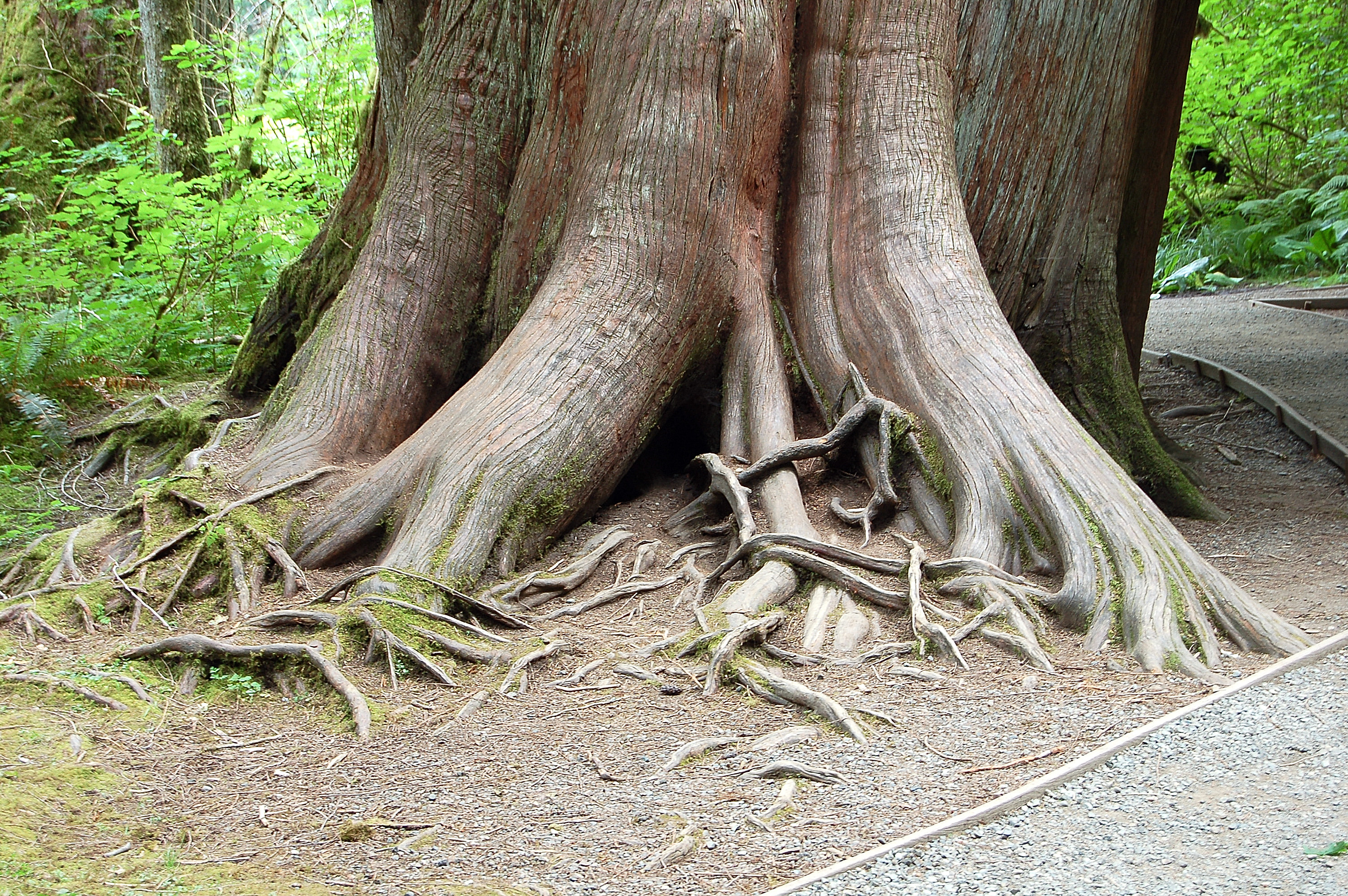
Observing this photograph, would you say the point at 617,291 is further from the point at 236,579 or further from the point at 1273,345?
the point at 1273,345

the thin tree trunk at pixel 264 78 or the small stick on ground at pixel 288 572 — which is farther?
the thin tree trunk at pixel 264 78

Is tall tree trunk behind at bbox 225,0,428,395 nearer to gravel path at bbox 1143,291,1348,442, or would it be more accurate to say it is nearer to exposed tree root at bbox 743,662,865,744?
exposed tree root at bbox 743,662,865,744

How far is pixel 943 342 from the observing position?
4902 mm

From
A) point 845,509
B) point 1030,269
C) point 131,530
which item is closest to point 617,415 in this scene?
point 845,509

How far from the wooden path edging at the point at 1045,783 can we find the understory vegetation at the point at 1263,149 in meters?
13.2

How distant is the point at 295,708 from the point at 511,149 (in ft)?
11.6

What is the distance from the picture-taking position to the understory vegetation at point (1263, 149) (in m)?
15.4

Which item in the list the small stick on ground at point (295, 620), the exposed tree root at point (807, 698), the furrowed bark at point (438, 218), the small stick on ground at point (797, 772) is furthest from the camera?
the furrowed bark at point (438, 218)

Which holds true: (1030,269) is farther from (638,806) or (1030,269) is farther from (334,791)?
(334,791)

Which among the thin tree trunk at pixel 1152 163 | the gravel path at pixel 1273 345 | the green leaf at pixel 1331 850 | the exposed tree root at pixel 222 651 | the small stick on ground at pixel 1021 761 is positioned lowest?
the exposed tree root at pixel 222 651

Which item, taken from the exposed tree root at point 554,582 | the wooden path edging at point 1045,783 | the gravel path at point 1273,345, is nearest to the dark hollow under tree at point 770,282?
the exposed tree root at point 554,582

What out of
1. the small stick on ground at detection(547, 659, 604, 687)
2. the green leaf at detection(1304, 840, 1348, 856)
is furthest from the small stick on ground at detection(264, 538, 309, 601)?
the green leaf at detection(1304, 840, 1348, 856)

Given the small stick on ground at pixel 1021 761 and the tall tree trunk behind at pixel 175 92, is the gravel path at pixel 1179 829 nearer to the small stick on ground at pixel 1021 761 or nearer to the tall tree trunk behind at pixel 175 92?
the small stick on ground at pixel 1021 761

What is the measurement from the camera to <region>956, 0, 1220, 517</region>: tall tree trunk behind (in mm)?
5961
